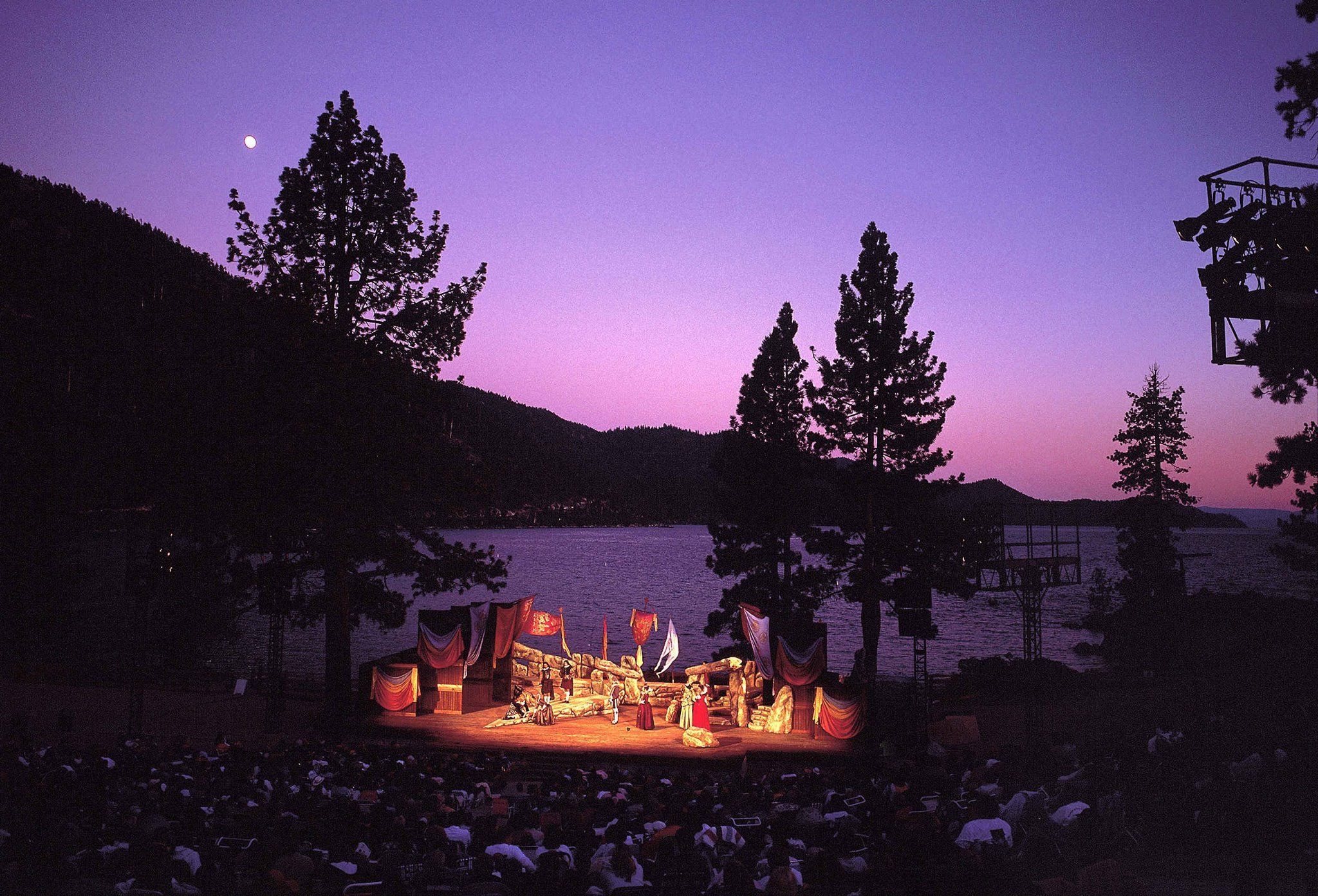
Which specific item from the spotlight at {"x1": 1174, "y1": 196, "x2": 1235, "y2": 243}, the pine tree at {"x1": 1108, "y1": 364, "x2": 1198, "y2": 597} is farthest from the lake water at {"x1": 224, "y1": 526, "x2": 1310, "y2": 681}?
the spotlight at {"x1": 1174, "y1": 196, "x2": 1235, "y2": 243}

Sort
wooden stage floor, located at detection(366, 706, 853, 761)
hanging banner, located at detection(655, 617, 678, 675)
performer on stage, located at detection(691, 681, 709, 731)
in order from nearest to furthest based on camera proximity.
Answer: wooden stage floor, located at detection(366, 706, 853, 761), performer on stage, located at detection(691, 681, 709, 731), hanging banner, located at detection(655, 617, 678, 675)

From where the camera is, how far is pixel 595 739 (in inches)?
816

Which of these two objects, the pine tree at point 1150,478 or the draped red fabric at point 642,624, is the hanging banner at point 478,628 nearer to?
the draped red fabric at point 642,624

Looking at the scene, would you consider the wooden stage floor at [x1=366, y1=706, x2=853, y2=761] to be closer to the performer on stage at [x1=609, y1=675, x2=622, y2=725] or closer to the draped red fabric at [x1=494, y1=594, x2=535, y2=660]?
the performer on stage at [x1=609, y1=675, x2=622, y2=725]

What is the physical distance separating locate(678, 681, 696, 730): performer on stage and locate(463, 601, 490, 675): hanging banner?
6009 millimetres

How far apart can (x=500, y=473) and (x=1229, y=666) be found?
2624 cm

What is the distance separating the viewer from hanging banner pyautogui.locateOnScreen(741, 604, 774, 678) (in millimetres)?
21281

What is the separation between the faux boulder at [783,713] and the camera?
70.3ft

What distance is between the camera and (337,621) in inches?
899

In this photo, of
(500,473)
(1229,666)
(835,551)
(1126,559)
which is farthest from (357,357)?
(1126,559)

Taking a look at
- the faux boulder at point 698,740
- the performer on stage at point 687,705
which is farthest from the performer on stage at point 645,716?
the faux boulder at point 698,740

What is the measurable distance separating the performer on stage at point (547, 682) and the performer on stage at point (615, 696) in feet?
5.67

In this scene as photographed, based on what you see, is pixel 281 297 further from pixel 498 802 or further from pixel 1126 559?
pixel 1126 559

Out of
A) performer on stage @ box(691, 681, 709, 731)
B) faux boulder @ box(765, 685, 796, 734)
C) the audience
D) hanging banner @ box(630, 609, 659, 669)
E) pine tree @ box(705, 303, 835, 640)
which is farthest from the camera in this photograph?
pine tree @ box(705, 303, 835, 640)
